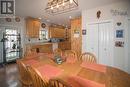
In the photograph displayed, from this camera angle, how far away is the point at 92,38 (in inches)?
166

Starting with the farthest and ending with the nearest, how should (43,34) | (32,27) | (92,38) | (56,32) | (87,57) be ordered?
(56,32), (43,34), (32,27), (92,38), (87,57)

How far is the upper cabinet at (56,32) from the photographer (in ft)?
25.5

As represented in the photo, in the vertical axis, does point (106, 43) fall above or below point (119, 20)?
below

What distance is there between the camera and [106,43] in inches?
152

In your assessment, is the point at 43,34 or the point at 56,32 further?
the point at 56,32

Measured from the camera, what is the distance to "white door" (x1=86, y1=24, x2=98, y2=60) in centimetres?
414

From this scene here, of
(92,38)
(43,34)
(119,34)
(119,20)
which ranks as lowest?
(92,38)

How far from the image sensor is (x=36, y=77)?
1.28 metres

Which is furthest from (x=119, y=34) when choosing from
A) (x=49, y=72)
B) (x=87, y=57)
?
(x=49, y=72)

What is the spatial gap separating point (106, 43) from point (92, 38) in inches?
22.9

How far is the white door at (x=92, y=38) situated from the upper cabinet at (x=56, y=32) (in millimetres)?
3985

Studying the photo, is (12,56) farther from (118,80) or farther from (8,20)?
(118,80)

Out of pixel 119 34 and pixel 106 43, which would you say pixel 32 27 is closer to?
pixel 106 43

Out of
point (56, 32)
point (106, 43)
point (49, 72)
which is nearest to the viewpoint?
point (49, 72)
